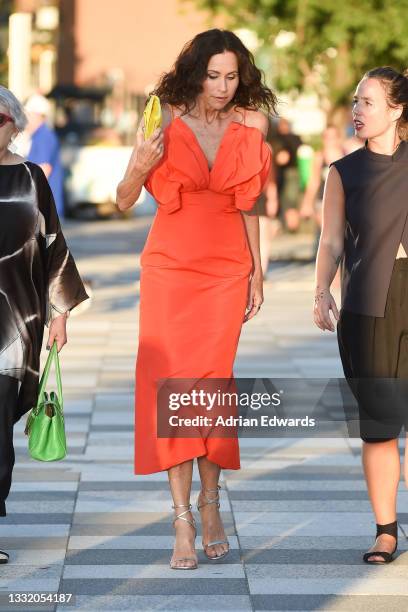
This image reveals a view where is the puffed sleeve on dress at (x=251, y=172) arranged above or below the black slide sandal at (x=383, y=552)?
A: above

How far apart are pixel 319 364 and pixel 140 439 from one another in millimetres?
5986

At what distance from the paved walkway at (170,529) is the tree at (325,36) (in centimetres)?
1534

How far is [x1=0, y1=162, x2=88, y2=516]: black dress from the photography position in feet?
19.4

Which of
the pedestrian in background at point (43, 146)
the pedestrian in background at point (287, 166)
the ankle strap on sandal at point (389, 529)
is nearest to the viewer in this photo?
the ankle strap on sandal at point (389, 529)

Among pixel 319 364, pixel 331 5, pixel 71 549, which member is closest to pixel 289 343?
pixel 319 364

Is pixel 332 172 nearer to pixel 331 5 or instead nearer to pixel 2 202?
pixel 2 202

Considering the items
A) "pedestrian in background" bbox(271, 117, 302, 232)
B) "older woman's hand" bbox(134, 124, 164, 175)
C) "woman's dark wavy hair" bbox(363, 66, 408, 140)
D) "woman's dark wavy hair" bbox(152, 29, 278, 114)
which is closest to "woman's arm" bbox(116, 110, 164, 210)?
"older woman's hand" bbox(134, 124, 164, 175)

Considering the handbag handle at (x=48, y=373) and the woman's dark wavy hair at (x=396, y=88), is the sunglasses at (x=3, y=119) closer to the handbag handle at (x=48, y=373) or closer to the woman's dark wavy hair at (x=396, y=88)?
the handbag handle at (x=48, y=373)

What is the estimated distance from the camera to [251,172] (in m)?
6.08

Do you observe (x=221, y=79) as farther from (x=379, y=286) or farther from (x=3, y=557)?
(x=3, y=557)

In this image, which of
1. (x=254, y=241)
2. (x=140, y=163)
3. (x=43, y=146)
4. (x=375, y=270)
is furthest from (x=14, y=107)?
(x=43, y=146)

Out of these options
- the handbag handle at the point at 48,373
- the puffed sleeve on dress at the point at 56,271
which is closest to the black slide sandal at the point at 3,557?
the handbag handle at the point at 48,373

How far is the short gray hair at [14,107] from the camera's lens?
591 centimetres

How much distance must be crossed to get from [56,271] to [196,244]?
510 mm
